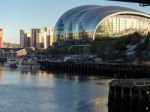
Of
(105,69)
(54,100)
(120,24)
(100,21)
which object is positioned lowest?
(105,69)

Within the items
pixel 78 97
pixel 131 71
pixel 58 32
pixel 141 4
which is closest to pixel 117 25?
pixel 58 32

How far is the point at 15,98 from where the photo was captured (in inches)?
1665

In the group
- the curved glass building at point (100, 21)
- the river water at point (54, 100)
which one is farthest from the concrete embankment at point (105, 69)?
the curved glass building at point (100, 21)

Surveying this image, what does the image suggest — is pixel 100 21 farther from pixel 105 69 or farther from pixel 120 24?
pixel 105 69

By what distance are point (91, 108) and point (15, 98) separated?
8.79m

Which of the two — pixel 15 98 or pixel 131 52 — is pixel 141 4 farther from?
pixel 131 52

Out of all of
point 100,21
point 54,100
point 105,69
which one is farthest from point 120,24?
point 54,100

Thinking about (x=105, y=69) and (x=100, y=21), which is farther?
(x=100, y=21)

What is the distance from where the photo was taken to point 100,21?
13500cm

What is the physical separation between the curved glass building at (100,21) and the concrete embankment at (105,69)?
23.9m

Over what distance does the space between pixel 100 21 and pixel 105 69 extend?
187 feet

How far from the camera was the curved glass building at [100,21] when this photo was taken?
13575 centimetres

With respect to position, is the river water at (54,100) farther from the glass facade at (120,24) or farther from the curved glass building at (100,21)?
the glass facade at (120,24)

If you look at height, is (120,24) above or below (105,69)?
above
